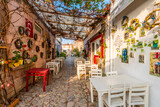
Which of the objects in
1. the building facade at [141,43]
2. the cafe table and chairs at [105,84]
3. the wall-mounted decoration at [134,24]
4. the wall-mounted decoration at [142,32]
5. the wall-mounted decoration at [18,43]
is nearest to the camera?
the cafe table and chairs at [105,84]

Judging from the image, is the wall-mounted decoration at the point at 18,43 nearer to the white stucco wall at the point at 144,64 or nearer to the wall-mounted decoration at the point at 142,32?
the white stucco wall at the point at 144,64

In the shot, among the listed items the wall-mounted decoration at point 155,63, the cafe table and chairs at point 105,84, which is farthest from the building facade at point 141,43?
the cafe table and chairs at point 105,84

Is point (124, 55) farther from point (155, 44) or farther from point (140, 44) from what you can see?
point (155, 44)

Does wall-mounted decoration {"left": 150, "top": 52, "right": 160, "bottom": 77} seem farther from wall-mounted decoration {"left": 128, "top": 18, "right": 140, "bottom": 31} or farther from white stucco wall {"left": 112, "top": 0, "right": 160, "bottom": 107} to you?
wall-mounted decoration {"left": 128, "top": 18, "right": 140, "bottom": 31}

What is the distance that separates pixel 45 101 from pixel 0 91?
112cm

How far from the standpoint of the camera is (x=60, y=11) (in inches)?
138

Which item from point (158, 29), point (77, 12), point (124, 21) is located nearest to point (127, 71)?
point (158, 29)

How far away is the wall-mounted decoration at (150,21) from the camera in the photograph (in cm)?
164

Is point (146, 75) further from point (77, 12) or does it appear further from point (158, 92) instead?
point (77, 12)

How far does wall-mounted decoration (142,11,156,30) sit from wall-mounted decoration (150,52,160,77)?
0.66m

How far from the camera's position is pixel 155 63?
1618 millimetres

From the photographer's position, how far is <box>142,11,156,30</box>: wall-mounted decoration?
164cm

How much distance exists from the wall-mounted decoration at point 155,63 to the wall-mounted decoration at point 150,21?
66 centimetres

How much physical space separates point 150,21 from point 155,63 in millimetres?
1012
